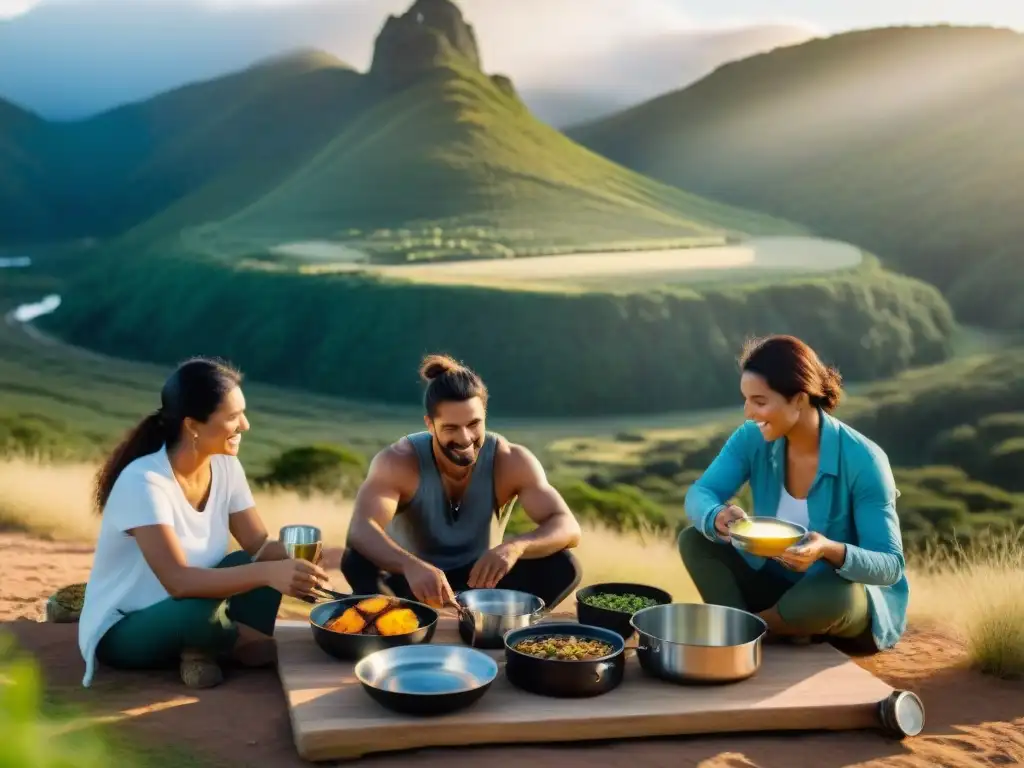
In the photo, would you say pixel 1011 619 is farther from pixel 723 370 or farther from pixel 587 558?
pixel 723 370

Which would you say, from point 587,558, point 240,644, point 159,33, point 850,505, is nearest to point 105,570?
point 240,644

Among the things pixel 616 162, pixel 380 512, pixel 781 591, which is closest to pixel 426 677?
pixel 380 512

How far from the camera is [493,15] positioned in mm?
22766

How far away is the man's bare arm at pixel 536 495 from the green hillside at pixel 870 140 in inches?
776

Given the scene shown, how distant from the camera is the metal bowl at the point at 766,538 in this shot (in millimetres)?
3516

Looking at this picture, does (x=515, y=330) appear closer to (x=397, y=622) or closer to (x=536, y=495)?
(x=536, y=495)

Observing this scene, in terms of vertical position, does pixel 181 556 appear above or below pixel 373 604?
above

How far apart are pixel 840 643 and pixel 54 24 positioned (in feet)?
76.8

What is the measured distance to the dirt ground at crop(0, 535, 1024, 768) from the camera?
3.23 m

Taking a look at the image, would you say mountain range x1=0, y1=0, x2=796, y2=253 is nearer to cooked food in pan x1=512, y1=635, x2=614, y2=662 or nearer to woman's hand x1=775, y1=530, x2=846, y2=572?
woman's hand x1=775, y1=530, x2=846, y2=572

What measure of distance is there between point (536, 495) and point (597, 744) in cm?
118

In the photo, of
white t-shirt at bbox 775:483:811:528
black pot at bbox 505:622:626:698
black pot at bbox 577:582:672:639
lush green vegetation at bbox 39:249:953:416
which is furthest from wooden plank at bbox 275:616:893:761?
lush green vegetation at bbox 39:249:953:416

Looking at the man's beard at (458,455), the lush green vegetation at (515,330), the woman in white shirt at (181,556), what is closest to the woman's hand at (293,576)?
the woman in white shirt at (181,556)

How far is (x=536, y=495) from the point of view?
4.31 m
